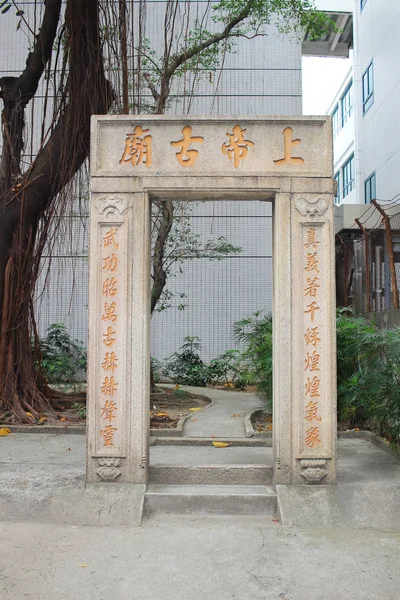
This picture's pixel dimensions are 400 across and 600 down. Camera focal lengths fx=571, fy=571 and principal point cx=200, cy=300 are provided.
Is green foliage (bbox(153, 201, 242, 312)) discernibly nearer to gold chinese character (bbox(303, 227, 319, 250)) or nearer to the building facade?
the building facade

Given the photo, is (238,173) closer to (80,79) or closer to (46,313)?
(80,79)

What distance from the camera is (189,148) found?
15.0 feet

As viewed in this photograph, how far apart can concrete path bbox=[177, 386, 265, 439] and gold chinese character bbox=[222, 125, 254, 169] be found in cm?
334

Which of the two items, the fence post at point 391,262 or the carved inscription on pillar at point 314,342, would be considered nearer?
the carved inscription on pillar at point 314,342

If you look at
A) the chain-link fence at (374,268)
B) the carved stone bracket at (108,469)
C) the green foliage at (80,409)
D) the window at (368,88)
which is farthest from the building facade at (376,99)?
the carved stone bracket at (108,469)

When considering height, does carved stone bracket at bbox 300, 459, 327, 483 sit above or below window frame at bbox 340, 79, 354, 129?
below

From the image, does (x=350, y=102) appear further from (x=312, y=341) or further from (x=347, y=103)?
(x=312, y=341)

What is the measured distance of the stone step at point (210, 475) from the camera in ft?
15.5

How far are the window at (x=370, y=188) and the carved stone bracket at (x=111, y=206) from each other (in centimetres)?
1299

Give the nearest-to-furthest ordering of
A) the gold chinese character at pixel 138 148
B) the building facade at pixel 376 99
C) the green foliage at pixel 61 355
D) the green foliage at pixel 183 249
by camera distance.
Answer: the gold chinese character at pixel 138 148, the green foliage at pixel 61 355, the green foliage at pixel 183 249, the building facade at pixel 376 99

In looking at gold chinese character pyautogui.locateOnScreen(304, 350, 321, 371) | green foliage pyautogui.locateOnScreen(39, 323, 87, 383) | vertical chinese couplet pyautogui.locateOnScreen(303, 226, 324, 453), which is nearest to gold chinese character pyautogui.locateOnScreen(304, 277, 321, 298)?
vertical chinese couplet pyautogui.locateOnScreen(303, 226, 324, 453)

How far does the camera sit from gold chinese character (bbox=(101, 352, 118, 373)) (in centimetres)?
448

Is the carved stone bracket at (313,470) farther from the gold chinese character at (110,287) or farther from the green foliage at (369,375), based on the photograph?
the gold chinese character at (110,287)

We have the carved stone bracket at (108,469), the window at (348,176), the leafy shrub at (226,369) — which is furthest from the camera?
the window at (348,176)
